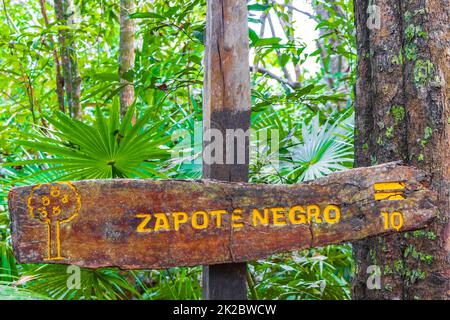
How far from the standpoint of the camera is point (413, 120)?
1.66m

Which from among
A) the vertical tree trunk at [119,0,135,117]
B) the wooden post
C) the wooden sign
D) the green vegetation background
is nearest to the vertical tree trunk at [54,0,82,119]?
the green vegetation background

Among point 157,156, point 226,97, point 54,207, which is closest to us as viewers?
point 54,207

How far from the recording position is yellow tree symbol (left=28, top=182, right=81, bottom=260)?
1260 millimetres

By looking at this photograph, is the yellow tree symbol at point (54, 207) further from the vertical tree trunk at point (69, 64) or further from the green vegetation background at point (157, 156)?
the vertical tree trunk at point (69, 64)

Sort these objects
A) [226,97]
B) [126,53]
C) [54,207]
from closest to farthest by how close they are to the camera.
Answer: [54,207]
[226,97]
[126,53]

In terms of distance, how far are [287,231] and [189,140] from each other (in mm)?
1011

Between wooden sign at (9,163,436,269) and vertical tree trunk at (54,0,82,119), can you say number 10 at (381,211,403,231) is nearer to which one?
wooden sign at (9,163,436,269)

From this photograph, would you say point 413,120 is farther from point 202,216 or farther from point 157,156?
point 157,156

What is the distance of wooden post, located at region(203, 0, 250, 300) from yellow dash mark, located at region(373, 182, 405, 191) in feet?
1.19

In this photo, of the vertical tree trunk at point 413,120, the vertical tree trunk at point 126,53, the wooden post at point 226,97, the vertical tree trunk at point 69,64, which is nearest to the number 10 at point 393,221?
the vertical tree trunk at point 413,120

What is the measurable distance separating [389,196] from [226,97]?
0.53 meters

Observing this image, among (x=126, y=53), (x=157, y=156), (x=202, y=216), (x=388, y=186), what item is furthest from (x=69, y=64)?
(x=388, y=186)
